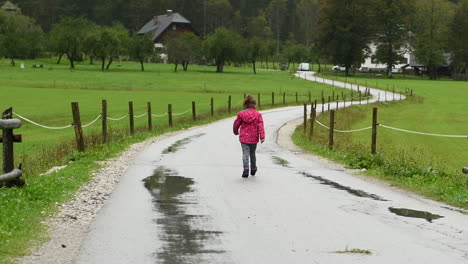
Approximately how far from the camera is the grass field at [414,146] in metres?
12.9

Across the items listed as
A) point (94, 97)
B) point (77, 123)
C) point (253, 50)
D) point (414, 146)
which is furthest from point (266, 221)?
point (253, 50)

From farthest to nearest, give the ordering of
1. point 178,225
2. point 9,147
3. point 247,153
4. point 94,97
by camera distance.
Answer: point 94,97
point 247,153
point 9,147
point 178,225

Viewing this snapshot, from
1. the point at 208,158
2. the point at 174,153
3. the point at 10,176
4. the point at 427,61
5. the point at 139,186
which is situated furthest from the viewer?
the point at 427,61

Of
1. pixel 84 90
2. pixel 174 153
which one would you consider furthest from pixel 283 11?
pixel 174 153

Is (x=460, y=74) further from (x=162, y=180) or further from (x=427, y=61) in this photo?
(x=162, y=180)

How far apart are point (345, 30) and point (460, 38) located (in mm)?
23586

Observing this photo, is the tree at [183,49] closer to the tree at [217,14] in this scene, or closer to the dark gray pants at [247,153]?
the tree at [217,14]

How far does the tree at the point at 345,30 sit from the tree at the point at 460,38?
16319 millimetres

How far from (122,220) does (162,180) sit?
4.03 meters

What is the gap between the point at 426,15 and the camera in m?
123

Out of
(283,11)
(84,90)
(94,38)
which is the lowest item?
(84,90)

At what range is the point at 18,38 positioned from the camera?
379 ft

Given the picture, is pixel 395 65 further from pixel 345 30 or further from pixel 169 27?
pixel 169 27

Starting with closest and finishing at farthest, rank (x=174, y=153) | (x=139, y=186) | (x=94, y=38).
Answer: (x=139, y=186), (x=174, y=153), (x=94, y=38)
